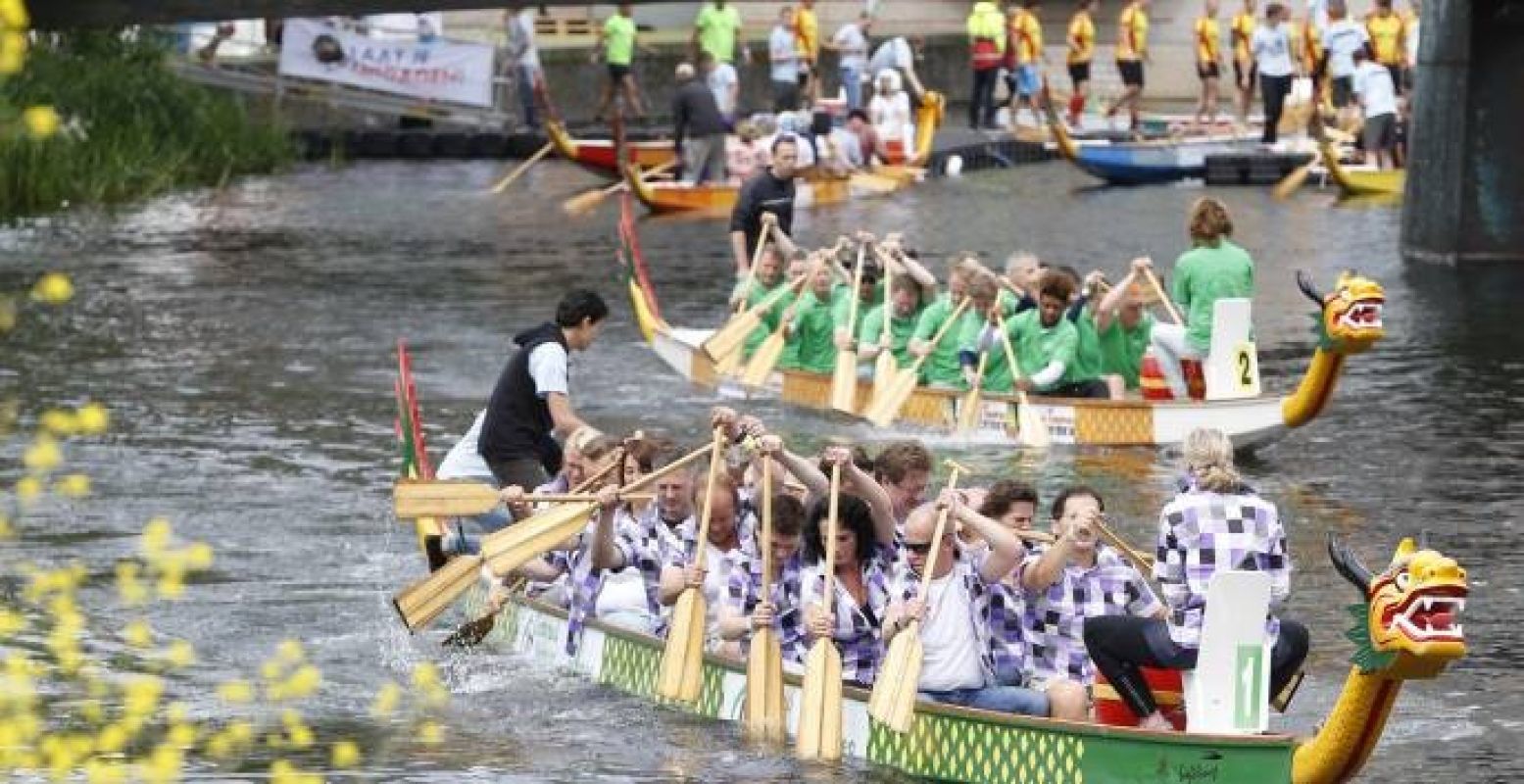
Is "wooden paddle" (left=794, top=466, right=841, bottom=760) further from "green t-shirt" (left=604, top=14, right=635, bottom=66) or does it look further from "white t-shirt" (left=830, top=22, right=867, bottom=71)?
"green t-shirt" (left=604, top=14, right=635, bottom=66)

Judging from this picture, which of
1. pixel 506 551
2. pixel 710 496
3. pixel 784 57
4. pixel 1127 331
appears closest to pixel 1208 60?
pixel 784 57

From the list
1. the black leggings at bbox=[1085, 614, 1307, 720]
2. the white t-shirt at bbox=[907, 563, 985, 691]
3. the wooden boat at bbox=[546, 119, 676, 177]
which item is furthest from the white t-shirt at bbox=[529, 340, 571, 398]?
the wooden boat at bbox=[546, 119, 676, 177]

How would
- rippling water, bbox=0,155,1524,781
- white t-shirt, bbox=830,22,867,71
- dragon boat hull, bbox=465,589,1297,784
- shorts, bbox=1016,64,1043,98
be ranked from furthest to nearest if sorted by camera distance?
shorts, bbox=1016,64,1043,98 → white t-shirt, bbox=830,22,867,71 → rippling water, bbox=0,155,1524,781 → dragon boat hull, bbox=465,589,1297,784

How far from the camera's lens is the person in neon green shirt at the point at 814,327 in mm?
24016

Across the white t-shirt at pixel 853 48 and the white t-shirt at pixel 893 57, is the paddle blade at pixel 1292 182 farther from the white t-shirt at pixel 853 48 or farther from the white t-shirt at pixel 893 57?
the white t-shirt at pixel 853 48

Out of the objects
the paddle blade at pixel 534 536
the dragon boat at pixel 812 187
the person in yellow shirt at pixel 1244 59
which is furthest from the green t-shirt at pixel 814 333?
the person in yellow shirt at pixel 1244 59

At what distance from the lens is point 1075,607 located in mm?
13070

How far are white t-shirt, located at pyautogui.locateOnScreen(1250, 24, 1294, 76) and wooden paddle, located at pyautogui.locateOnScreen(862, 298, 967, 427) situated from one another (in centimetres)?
2032

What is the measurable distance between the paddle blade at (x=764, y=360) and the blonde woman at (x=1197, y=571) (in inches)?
459

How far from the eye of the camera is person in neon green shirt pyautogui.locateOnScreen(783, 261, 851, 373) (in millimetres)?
24016

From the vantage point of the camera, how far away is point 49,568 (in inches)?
732

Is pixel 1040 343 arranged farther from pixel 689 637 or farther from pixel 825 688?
pixel 825 688

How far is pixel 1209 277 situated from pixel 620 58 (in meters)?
27.3

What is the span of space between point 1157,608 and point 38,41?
99.1 ft
